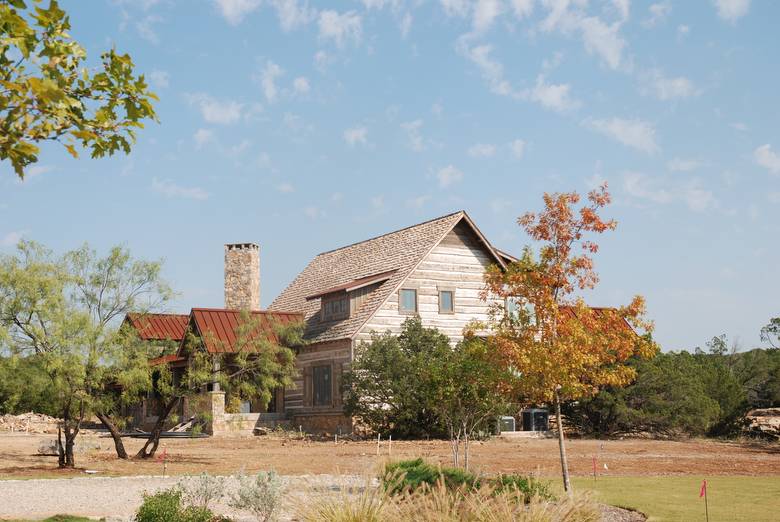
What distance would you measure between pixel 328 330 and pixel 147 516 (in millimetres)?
27053

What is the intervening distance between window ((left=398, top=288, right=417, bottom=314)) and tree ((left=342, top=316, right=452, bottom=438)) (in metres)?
2.94

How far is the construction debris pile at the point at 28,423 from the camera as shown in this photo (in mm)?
41969

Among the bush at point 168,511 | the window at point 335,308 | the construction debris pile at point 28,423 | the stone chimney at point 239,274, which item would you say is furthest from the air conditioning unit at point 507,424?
the bush at point 168,511

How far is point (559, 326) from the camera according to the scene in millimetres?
17359

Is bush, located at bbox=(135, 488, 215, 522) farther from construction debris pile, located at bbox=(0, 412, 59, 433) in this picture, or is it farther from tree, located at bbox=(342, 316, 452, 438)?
construction debris pile, located at bbox=(0, 412, 59, 433)

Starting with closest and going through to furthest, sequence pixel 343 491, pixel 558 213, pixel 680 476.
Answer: pixel 343 491
pixel 558 213
pixel 680 476

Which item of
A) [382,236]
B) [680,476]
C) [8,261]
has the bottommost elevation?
[680,476]

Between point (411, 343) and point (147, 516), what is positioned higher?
point (411, 343)

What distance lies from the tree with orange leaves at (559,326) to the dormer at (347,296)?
19746 millimetres

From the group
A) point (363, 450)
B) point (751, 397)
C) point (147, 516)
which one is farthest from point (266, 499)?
point (751, 397)

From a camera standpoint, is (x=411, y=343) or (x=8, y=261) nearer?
(x=8, y=261)

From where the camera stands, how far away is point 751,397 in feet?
140

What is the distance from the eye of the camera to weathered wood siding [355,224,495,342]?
3744 cm

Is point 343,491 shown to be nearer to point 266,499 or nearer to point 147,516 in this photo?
point 266,499
